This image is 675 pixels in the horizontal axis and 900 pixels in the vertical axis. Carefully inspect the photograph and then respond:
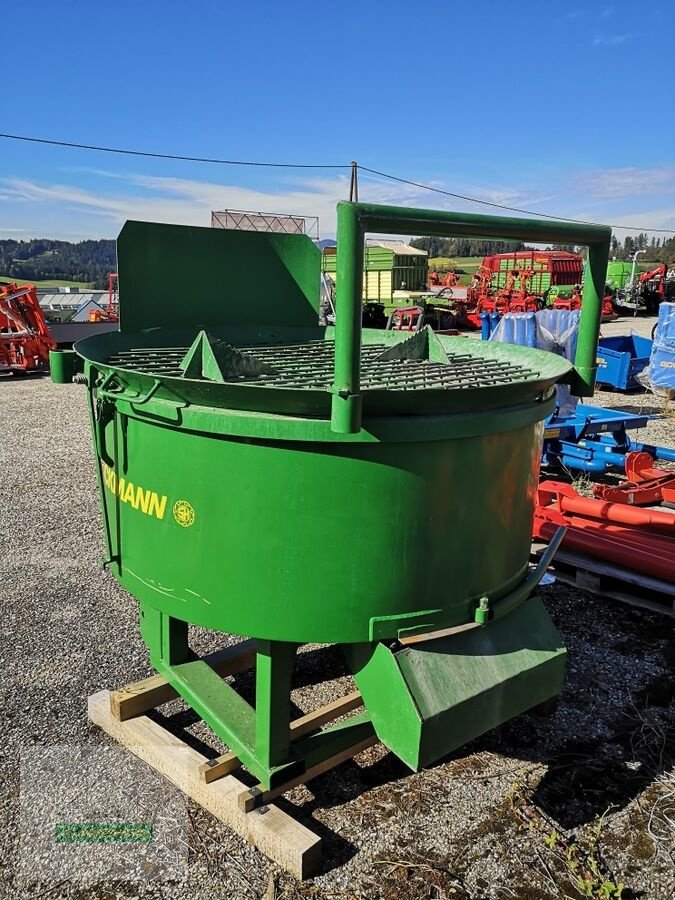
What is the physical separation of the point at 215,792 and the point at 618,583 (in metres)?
2.94

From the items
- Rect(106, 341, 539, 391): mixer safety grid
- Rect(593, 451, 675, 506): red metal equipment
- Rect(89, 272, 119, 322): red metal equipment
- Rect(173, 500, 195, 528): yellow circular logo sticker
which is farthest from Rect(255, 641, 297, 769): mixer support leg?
Rect(89, 272, 119, 322): red metal equipment

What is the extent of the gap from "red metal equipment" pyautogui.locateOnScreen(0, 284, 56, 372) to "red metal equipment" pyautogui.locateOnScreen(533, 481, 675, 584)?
1124 centimetres

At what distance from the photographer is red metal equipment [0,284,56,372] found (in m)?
13.0

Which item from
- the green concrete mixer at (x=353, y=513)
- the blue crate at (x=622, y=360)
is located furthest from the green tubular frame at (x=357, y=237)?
the blue crate at (x=622, y=360)

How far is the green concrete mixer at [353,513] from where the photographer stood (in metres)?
1.85

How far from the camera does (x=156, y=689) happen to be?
297cm

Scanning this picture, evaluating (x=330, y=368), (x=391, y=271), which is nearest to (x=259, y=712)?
(x=330, y=368)

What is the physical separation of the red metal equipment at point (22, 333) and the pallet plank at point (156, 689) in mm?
11622

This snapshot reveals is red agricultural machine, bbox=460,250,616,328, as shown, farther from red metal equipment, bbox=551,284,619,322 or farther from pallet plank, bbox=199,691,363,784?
pallet plank, bbox=199,691,363,784

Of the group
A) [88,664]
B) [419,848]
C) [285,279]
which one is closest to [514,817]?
[419,848]

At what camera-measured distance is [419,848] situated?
2359 mm

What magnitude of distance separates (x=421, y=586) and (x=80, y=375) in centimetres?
161

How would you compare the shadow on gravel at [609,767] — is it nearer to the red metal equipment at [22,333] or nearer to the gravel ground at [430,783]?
the gravel ground at [430,783]

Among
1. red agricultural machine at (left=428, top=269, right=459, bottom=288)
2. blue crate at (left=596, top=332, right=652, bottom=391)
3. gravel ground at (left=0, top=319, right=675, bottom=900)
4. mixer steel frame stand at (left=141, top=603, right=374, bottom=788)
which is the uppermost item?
red agricultural machine at (left=428, top=269, right=459, bottom=288)
